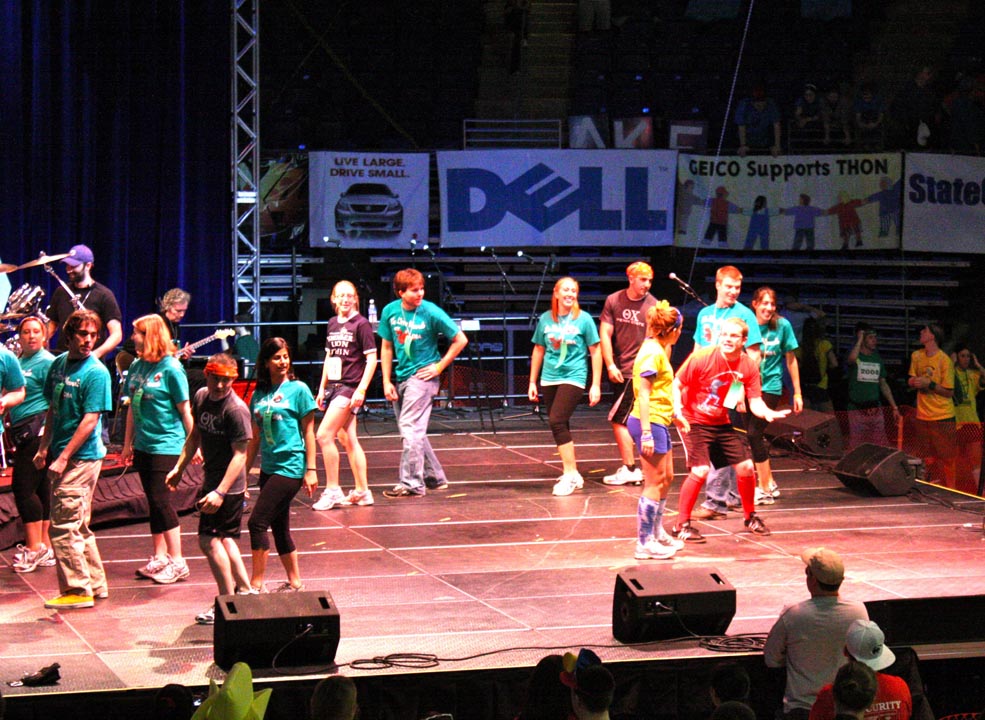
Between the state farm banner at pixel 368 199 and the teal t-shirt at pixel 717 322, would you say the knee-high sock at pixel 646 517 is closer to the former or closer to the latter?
the teal t-shirt at pixel 717 322

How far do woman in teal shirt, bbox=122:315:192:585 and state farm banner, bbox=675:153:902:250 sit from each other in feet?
34.3

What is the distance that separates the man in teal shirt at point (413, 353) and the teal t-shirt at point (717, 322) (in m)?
1.87

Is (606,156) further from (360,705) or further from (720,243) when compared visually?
(360,705)

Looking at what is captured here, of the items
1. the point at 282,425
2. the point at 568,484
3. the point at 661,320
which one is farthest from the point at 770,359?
the point at 282,425

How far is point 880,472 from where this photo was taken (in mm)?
10414

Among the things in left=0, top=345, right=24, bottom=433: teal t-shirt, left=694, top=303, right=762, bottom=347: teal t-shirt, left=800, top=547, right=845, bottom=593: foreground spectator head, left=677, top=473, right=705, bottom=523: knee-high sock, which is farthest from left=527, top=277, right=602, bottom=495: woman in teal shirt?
left=800, top=547, right=845, bottom=593: foreground spectator head

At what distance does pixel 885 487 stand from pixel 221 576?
5.80 meters

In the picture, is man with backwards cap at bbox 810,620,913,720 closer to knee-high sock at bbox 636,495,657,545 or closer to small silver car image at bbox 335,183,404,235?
knee-high sock at bbox 636,495,657,545

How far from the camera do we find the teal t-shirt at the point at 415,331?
10164 mm

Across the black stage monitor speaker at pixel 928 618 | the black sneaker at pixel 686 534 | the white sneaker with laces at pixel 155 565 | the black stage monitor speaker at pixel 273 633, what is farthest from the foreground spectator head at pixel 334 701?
the black sneaker at pixel 686 534

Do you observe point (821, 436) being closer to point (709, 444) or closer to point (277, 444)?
point (709, 444)

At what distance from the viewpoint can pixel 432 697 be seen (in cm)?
601

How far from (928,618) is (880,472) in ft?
14.1

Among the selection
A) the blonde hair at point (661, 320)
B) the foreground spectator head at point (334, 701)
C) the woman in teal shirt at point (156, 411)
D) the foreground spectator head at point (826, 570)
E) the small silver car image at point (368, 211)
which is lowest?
the foreground spectator head at point (334, 701)
